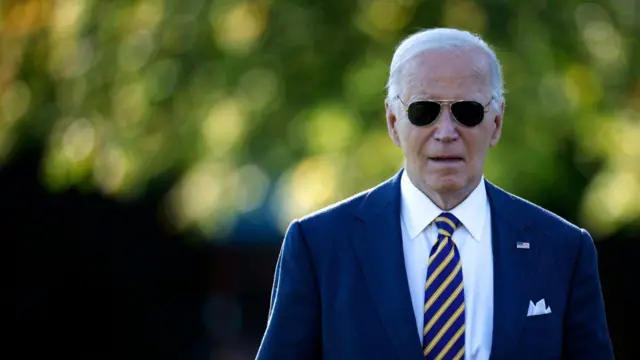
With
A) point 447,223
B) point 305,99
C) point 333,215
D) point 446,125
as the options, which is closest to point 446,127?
point 446,125

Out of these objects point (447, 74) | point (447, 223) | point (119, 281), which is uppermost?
point (119, 281)

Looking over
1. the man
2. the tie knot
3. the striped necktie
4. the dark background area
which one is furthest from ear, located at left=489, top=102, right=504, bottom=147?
the dark background area

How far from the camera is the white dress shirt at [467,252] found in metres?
3.95

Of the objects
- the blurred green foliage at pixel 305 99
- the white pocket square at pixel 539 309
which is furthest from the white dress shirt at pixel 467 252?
the blurred green foliage at pixel 305 99

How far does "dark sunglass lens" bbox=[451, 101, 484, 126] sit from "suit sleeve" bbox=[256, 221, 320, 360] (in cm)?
53

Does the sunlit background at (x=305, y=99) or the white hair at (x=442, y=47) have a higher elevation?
the sunlit background at (x=305, y=99)

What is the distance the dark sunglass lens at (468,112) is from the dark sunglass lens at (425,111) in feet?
0.16

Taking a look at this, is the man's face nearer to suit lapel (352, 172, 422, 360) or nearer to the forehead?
the forehead

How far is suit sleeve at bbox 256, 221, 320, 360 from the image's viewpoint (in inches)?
155

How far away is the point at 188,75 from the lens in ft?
28.8

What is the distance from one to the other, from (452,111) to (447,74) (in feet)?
0.33

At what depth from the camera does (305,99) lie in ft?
27.7

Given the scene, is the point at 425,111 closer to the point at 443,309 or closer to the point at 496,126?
the point at 496,126

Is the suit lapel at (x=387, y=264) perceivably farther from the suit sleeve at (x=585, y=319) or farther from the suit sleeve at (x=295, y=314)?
the suit sleeve at (x=585, y=319)
